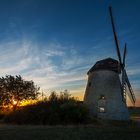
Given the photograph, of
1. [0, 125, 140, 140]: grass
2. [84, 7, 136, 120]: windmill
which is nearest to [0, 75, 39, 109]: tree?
[84, 7, 136, 120]: windmill

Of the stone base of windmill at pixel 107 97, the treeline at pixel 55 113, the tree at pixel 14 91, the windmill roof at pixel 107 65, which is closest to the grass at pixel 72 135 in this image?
the treeline at pixel 55 113

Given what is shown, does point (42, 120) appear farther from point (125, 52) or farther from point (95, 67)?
point (125, 52)

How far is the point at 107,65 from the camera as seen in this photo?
118 ft

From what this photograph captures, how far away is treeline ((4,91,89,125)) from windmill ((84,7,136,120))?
13.2 ft

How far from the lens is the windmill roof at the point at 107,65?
35.7 meters

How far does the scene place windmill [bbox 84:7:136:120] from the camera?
114ft

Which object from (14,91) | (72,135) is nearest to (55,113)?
(72,135)

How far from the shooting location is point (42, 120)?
30.0 metres

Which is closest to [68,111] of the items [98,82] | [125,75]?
[98,82]

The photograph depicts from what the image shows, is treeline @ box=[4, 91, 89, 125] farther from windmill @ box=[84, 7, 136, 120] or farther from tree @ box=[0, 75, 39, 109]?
tree @ box=[0, 75, 39, 109]

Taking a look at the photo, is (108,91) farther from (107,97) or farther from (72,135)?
(72,135)

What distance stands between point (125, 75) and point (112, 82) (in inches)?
116

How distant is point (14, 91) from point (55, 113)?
2524 centimetres

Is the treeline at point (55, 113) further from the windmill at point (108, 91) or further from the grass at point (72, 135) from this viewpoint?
the grass at point (72, 135)
